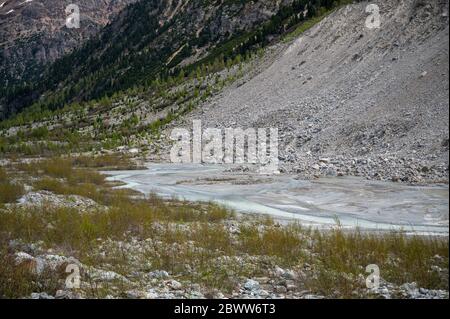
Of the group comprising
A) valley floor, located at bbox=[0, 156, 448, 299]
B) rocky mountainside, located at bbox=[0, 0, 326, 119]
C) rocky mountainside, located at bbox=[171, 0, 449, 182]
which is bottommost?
valley floor, located at bbox=[0, 156, 448, 299]

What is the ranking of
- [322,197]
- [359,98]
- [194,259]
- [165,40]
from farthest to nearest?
[165,40], [359,98], [322,197], [194,259]

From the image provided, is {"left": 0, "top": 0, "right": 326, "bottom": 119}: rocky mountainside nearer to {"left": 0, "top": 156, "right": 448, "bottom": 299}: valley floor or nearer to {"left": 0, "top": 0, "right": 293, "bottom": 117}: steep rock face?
{"left": 0, "top": 0, "right": 293, "bottom": 117}: steep rock face

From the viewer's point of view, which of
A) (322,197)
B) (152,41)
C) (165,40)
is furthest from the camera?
(152,41)

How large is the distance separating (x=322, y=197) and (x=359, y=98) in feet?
62.6

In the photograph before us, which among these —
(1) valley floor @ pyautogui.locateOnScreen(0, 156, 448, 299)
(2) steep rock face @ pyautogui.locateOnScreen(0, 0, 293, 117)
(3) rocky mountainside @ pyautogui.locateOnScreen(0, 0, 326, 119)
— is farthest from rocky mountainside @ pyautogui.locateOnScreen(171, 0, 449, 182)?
(2) steep rock face @ pyautogui.locateOnScreen(0, 0, 293, 117)

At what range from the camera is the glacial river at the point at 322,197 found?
57.0 feet

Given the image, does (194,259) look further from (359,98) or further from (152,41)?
(152,41)

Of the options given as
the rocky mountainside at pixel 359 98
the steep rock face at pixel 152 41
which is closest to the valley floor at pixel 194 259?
the rocky mountainside at pixel 359 98

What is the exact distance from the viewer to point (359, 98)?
129 ft

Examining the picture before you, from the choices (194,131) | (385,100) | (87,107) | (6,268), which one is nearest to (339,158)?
(385,100)

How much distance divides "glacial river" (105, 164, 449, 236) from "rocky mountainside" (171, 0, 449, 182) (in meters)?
2.45

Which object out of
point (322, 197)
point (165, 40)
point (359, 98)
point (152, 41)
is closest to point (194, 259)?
point (322, 197)

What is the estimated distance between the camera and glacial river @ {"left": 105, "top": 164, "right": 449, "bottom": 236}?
1736 centimetres

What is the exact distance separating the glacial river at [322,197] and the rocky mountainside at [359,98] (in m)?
2.45
